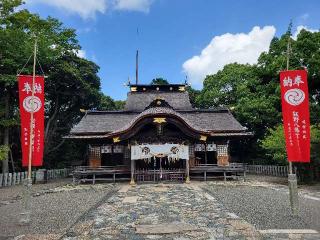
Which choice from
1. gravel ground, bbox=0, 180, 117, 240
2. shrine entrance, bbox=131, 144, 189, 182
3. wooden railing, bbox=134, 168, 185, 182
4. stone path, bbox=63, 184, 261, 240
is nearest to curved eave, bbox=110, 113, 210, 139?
shrine entrance, bbox=131, 144, 189, 182

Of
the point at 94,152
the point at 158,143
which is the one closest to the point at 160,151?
the point at 158,143

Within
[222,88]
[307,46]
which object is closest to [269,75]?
[307,46]

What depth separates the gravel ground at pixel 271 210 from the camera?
29.3 ft

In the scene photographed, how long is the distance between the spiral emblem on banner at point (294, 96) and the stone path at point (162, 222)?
4.30 meters

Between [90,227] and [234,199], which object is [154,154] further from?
[90,227]

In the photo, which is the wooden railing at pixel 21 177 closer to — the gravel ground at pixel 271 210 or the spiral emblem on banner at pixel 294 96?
the gravel ground at pixel 271 210

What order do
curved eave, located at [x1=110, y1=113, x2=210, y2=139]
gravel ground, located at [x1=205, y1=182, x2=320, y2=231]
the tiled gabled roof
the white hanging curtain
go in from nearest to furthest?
gravel ground, located at [x1=205, y1=182, x2=320, y2=231] < curved eave, located at [x1=110, y1=113, x2=210, y2=139] < the white hanging curtain < the tiled gabled roof

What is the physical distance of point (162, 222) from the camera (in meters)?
9.45

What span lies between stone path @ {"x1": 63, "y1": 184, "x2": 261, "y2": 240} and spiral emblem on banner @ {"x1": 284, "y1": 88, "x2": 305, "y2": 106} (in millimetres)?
4301

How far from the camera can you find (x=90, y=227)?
29.3ft

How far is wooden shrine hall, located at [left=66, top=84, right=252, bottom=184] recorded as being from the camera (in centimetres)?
2200

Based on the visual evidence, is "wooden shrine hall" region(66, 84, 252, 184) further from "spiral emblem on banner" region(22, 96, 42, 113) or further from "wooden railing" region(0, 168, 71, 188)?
"spiral emblem on banner" region(22, 96, 42, 113)

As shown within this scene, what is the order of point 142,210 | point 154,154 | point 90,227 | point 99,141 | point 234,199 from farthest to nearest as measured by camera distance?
point 99,141, point 154,154, point 234,199, point 142,210, point 90,227

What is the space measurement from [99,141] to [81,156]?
1562 centimetres
